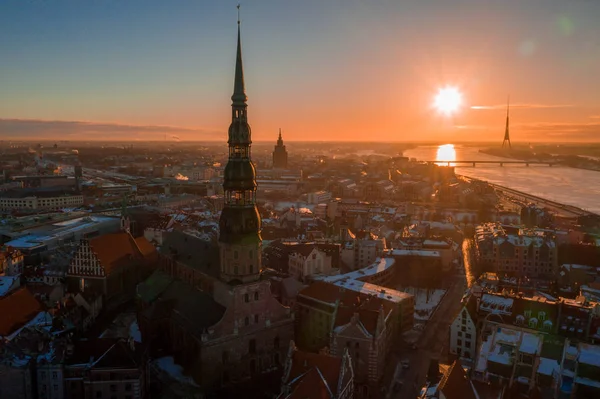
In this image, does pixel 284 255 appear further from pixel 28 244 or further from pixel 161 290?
pixel 28 244

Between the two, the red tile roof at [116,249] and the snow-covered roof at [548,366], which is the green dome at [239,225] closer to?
the snow-covered roof at [548,366]

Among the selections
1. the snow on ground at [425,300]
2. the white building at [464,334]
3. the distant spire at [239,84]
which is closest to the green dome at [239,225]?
the distant spire at [239,84]

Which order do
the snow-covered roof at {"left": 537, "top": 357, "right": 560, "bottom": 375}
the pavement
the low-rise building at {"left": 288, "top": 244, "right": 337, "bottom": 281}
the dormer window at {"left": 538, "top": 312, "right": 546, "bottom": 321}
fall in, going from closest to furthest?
the snow-covered roof at {"left": 537, "top": 357, "right": 560, "bottom": 375} → the pavement → the dormer window at {"left": 538, "top": 312, "right": 546, "bottom": 321} → the low-rise building at {"left": 288, "top": 244, "right": 337, "bottom": 281}

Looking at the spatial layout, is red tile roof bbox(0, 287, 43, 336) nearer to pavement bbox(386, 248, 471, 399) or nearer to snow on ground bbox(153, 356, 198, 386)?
snow on ground bbox(153, 356, 198, 386)

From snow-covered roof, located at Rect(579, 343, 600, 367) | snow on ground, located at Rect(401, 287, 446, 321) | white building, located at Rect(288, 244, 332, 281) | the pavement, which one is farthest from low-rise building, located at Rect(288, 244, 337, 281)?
snow-covered roof, located at Rect(579, 343, 600, 367)

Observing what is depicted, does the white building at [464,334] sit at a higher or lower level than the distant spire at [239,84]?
lower

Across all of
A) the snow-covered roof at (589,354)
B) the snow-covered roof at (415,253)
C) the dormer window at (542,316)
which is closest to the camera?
the snow-covered roof at (589,354)
